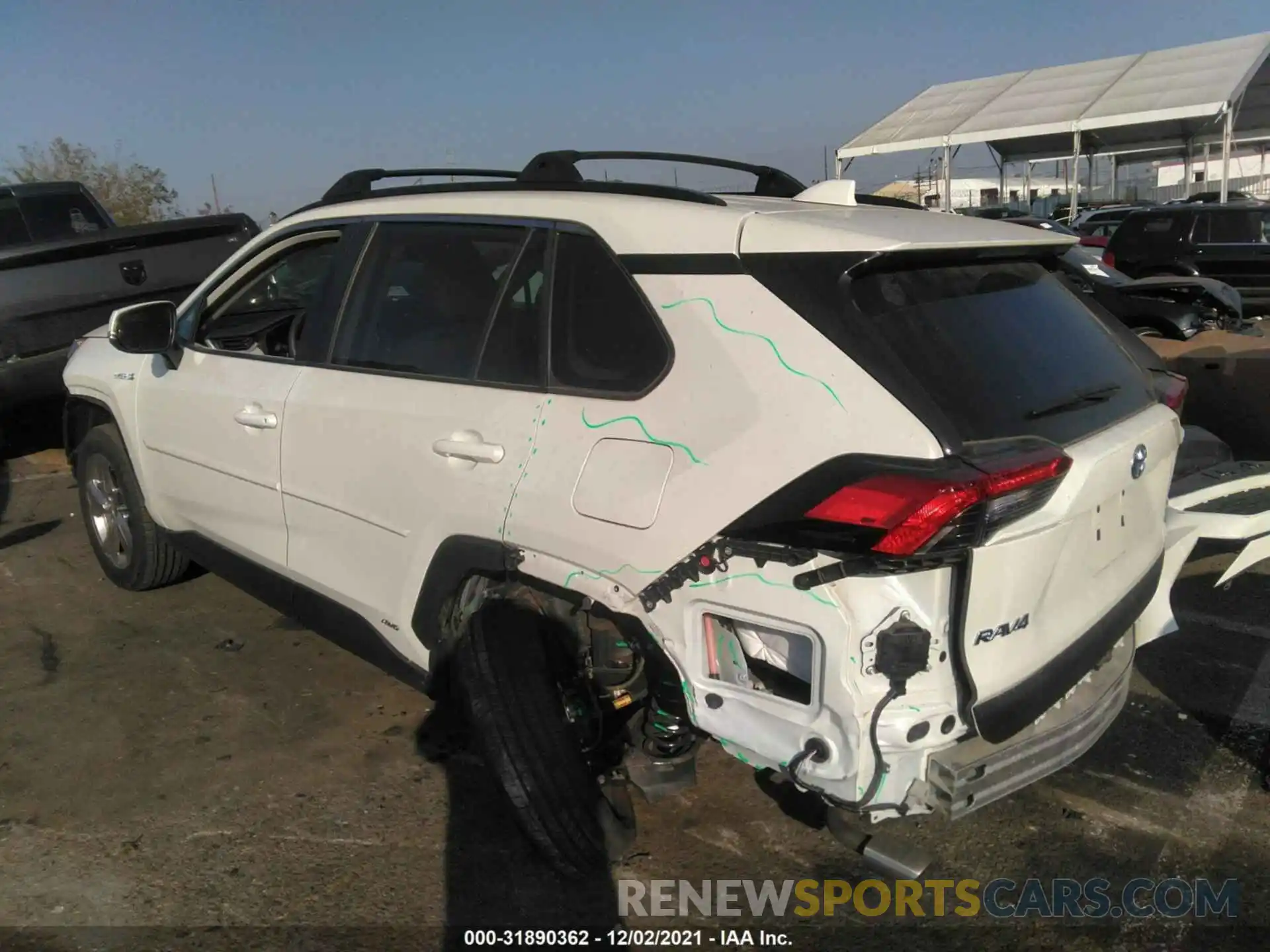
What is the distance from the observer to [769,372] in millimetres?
2273

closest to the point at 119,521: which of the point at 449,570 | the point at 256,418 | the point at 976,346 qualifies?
the point at 256,418

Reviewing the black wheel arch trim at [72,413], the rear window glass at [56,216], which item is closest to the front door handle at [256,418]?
the black wheel arch trim at [72,413]

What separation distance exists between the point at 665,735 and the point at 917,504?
1045 millimetres

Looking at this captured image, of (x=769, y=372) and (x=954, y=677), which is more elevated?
(x=769, y=372)

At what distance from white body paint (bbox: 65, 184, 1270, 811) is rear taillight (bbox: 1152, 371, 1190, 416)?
0.14m

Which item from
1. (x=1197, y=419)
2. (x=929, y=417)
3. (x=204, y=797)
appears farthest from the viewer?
(x=1197, y=419)

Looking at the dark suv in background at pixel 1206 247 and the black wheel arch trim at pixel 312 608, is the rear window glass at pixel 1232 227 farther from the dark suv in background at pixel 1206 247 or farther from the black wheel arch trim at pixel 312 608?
the black wheel arch trim at pixel 312 608

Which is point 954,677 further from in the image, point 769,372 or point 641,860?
point 641,860

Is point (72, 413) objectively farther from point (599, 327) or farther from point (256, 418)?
point (599, 327)

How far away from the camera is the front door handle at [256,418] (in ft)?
11.5

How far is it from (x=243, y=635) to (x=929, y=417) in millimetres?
3437

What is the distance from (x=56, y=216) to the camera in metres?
9.41

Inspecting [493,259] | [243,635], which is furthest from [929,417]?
[243,635]

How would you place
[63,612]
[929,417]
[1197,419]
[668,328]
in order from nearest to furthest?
[929,417] → [668,328] → [63,612] → [1197,419]
